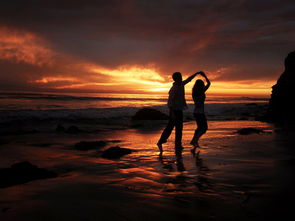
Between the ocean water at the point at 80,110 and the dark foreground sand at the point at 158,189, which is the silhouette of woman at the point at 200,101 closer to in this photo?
the dark foreground sand at the point at 158,189

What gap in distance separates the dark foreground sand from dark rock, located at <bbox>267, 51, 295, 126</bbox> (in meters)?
10.7

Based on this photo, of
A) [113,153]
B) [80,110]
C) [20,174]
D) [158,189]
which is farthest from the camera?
[80,110]

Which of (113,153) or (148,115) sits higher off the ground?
(148,115)

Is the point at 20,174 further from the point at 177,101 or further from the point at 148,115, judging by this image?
the point at 148,115

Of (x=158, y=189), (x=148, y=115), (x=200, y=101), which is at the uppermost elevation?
(x=200, y=101)

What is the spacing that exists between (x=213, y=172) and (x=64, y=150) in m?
4.52

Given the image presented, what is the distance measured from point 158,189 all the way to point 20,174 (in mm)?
2309

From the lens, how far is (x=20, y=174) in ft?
13.3

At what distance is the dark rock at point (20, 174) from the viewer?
3.83 metres

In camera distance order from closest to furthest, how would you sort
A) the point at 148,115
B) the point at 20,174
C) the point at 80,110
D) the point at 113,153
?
the point at 20,174 → the point at 113,153 → the point at 148,115 → the point at 80,110

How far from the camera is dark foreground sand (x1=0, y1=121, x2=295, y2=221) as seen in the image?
274 cm

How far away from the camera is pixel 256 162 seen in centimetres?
516

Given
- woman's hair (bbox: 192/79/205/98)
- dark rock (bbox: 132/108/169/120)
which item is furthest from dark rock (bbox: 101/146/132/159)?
dark rock (bbox: 132/108/169/120)

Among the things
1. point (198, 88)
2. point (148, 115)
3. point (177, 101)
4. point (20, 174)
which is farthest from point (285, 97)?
point (20, 174)
